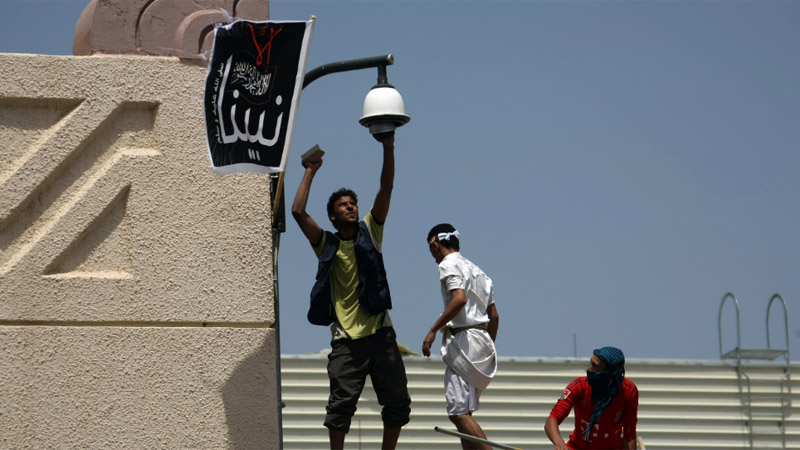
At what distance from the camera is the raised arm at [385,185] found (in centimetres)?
802

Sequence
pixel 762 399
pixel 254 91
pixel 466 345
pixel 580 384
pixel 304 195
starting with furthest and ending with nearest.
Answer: pixel 762 399
pixel 580 384
pixel 466 345
pixel 304 195
pixel 254 91

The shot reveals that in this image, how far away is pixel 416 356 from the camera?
14.4m

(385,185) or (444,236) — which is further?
(444,236)

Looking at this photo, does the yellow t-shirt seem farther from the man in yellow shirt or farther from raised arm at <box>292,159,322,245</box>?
raised arm at <box>292,159,322,245</box>

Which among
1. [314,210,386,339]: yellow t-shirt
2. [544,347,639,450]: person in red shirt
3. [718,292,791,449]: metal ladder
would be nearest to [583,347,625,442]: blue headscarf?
[544,347,639,450]: person in red shirt

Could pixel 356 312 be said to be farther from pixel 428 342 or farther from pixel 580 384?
pixel 580 384

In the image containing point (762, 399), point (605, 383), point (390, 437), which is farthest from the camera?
point (762, 399)

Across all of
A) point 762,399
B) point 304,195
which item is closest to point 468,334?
point 304,195

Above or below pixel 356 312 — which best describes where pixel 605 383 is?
below

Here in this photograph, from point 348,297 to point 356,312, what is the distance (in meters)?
0.11

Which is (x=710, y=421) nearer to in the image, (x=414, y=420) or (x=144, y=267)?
(x=414, y=420)

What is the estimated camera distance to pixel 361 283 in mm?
8141

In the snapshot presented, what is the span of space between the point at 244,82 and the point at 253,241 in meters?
1.01

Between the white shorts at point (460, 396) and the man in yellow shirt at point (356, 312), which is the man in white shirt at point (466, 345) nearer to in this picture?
the white shorts at point (460, 396)
